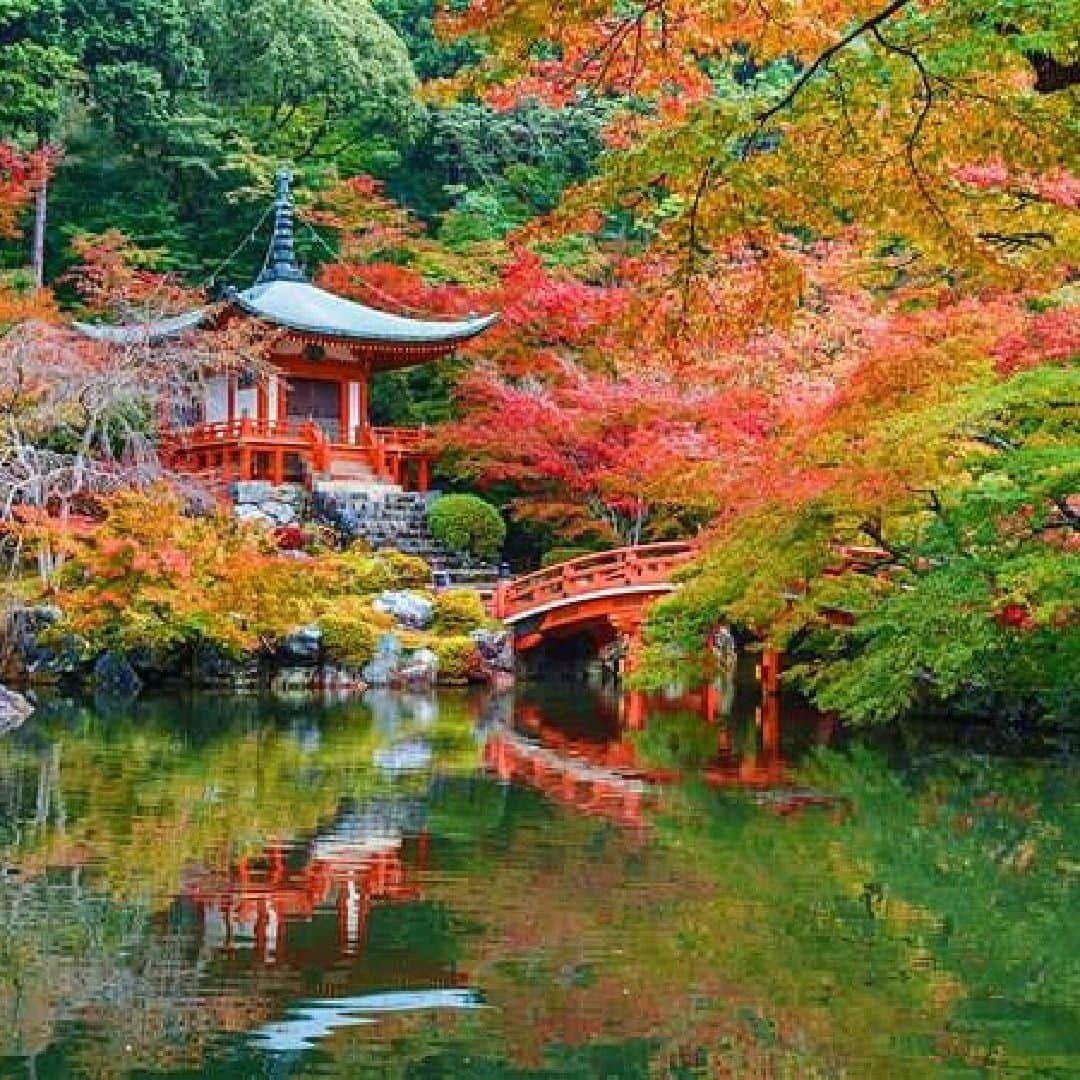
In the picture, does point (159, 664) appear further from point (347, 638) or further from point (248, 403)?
point (248, 403)

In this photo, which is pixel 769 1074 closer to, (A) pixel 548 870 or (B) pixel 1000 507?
(A) pixel 548 870

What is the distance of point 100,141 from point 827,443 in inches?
835

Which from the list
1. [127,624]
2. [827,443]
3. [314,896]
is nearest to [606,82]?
[314,896]

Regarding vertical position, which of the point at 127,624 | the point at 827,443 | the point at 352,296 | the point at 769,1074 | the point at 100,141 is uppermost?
the point at 100,141

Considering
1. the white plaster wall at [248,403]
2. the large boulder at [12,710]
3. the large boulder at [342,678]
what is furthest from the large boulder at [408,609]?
the white plaster wall at [248,403]

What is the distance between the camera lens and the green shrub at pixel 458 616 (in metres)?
22.8

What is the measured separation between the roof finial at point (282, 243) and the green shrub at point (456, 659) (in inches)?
365

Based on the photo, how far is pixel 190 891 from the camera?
8273 mm

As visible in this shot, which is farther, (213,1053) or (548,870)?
(548,870)

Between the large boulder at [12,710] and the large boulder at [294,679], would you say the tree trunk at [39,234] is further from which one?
the large boulder at [12,710]

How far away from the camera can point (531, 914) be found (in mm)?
7727

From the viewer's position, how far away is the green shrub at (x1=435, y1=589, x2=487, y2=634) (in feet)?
74.7

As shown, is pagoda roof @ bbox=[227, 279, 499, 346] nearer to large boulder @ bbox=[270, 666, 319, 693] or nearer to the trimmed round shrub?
the trimmed round shrub

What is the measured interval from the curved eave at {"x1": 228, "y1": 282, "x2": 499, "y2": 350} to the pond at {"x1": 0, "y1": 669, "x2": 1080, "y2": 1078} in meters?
12.8
